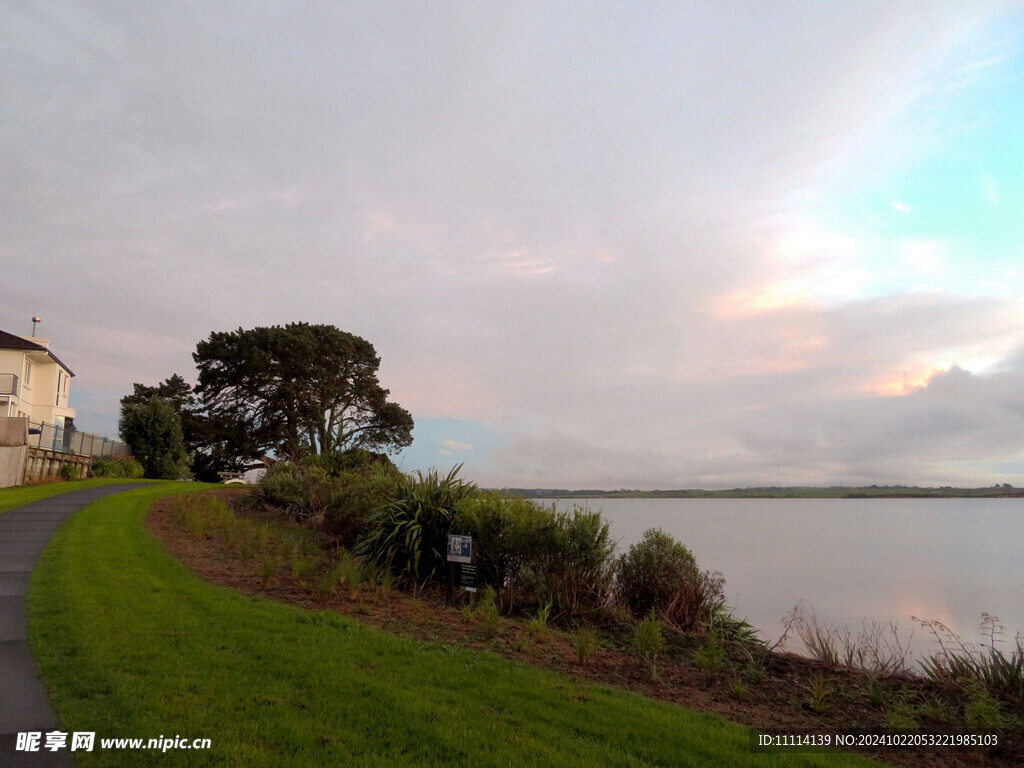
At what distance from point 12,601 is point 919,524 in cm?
3011

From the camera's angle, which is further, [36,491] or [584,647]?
[36,491]

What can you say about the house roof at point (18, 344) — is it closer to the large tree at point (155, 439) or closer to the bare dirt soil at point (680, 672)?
the large tree at point (155, 439)

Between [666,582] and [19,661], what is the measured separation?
7.43 meters

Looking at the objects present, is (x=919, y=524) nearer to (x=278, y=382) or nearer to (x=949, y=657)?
(x=949, y=657)

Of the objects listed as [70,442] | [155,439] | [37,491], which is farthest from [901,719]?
[155,439]

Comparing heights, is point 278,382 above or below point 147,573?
above

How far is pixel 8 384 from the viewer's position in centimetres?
3359

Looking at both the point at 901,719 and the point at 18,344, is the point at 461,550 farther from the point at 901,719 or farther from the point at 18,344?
the point at 18,344

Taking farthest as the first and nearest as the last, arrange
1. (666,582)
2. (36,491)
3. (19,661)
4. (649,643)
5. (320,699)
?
(36,491)
(666,582)
(649,643)
(19,661)
(320,699)

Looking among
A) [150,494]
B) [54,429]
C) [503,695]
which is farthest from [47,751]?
[54,429]

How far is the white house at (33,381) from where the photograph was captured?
111ft

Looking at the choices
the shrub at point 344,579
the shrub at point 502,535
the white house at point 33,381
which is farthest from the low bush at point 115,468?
the shrub at point 502,535

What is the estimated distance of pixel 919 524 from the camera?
27.1 metres

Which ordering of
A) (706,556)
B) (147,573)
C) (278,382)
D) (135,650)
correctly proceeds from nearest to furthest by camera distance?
(135,650)
(147,573)
(706,556)
(278,382)
